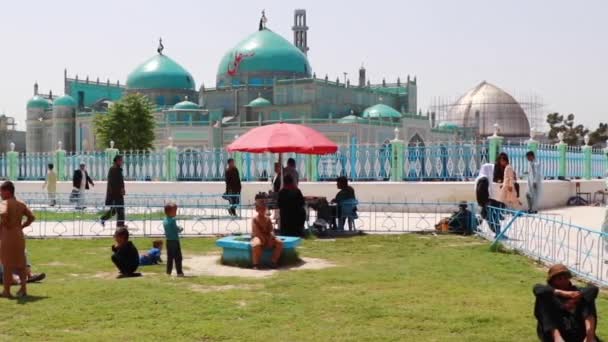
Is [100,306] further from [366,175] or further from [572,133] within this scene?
[572,133]

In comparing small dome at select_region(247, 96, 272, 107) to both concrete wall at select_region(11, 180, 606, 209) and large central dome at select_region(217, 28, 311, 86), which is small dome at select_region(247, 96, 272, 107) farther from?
concrete wall at select_region(11, 180, 606, 209)

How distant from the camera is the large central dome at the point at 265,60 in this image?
154ft

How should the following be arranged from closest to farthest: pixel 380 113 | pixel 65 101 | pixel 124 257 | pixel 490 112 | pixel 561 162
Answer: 1. pixel 124 257
2. pixel 561 162
3. pixel 380 113
4. pixel 65 101
5. pixel 490 112

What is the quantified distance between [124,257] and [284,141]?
4.68m

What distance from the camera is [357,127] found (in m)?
40.8

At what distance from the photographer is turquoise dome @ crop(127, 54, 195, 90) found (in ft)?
163

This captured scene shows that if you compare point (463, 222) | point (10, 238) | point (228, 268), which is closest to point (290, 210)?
point (228, 268)

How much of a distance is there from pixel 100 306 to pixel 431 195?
40.7 ft

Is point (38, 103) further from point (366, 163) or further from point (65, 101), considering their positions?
point (366, 163)

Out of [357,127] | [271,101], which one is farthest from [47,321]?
[271,101]

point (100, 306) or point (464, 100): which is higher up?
point (464, 100)

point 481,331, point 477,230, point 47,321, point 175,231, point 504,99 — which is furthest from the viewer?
point 504,99

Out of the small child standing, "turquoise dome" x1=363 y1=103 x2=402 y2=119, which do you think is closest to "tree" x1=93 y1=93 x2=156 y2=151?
"turquoise dome" x1=363 y1=103 x2=402 y2=119

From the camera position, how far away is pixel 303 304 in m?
6.94
